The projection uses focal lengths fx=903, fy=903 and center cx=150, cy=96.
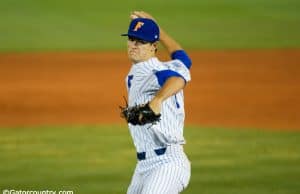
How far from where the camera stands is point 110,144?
11.6 metres

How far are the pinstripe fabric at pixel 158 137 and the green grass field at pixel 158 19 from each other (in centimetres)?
1509

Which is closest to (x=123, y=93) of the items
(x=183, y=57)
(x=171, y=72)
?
(x=183, y=57)

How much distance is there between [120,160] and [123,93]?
4.69 metres

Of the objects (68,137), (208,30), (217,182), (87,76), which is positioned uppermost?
(208,30)

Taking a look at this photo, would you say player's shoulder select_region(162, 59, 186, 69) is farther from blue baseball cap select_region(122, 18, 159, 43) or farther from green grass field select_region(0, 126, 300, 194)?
green grass field select_region(0, 126, 300, 194)

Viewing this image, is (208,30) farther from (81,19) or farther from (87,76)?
(87,76)

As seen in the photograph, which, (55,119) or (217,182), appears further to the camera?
(55,119)

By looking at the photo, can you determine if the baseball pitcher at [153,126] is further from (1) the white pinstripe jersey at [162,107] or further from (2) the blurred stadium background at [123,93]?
(2) the blurred stadium background at [123,93]

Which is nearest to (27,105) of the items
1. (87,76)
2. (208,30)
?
(87,76)

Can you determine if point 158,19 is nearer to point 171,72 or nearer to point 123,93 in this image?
point 123,93

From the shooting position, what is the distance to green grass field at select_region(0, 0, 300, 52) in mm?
21500

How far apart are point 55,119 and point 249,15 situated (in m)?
12.2

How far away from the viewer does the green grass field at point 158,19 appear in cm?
2150

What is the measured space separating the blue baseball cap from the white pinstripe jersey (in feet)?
0.46
